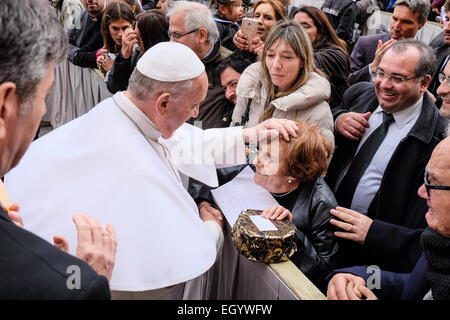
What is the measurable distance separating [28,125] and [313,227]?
152 centimetres

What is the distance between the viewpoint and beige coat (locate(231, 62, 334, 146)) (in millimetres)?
2861

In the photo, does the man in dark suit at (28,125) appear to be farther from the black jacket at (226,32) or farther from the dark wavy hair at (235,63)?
the black jacket at (226,32)

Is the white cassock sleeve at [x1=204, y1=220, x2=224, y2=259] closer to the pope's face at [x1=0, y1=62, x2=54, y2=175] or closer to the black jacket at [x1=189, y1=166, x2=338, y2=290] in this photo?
the black jacket at [x1=189, y1=166, x2=338, y2=290]

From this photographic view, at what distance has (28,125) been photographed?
0.99 m

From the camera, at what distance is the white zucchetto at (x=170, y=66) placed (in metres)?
2.05

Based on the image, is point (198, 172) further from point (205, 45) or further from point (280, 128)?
point (205, 45)

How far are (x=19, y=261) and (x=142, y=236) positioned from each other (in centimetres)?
87

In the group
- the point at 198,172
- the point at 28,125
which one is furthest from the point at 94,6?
the point at 28,125

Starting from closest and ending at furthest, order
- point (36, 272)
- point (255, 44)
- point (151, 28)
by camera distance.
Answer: point (36, 272)
point (255, 44)
point (151, 28)

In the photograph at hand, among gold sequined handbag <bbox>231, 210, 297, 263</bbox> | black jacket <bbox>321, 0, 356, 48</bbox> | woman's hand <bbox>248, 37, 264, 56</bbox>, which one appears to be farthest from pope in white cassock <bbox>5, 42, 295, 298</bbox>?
black jacket <bbox>321, 0, 356, 48</bbox>

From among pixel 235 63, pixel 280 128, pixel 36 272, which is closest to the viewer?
pixel 36 272

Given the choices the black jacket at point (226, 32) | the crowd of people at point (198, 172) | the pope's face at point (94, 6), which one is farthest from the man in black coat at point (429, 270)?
the pope's face at point (94, 6)

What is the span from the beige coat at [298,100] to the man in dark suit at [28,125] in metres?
1.99

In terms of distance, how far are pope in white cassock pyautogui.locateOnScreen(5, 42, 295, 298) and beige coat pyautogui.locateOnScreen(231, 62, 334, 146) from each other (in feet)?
2.08
